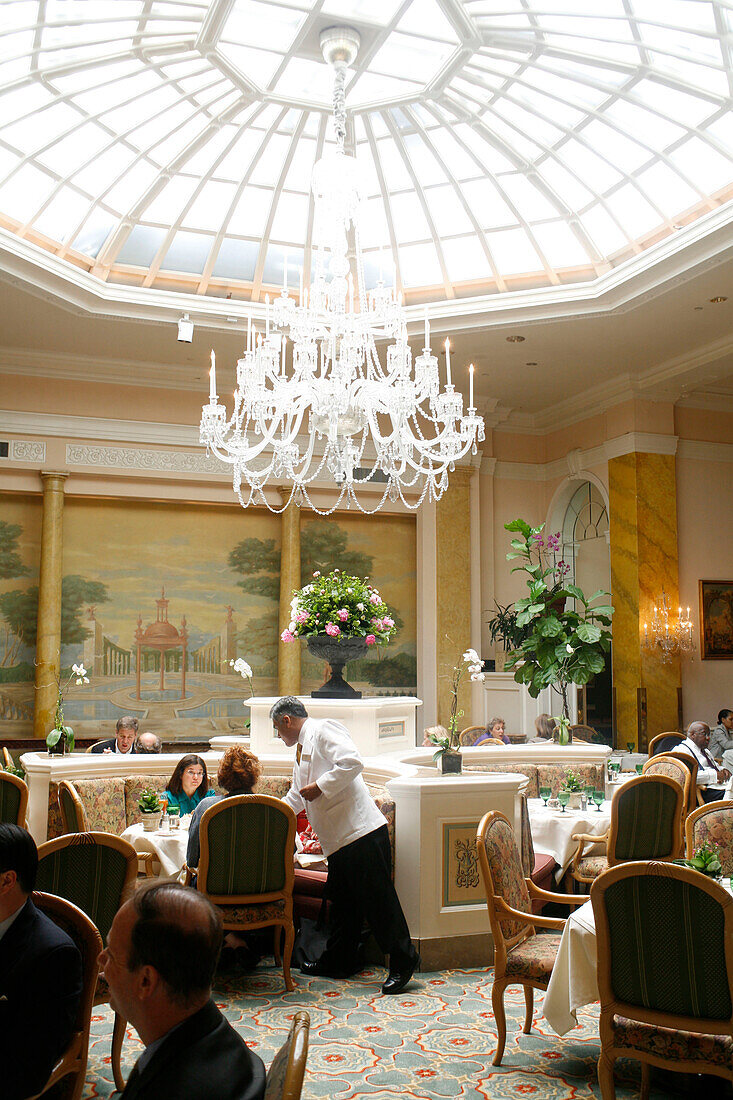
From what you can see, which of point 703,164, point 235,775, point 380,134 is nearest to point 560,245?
point 703,164

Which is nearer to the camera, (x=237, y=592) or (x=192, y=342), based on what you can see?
(x=192, y=342)

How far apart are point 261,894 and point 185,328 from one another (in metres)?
7.74

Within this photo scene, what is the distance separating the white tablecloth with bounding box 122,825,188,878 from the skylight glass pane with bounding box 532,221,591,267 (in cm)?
789

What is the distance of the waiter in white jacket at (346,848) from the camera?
5.23m

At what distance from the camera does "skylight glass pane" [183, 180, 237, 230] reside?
1036 cm

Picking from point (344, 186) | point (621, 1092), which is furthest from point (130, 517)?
point (621, 1092)

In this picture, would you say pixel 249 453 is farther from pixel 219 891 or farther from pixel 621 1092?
pixel 621 1092

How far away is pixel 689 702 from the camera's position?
13.1m

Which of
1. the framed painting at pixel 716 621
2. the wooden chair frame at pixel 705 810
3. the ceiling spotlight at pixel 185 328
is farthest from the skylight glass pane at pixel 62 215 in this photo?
the framed painting at pixel 716 621

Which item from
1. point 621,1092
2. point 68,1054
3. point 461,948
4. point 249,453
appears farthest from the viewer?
point 249,453

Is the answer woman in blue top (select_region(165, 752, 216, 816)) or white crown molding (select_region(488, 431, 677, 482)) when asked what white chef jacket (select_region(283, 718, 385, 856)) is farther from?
white crown molding (select_region(488, 431, 677, 482))

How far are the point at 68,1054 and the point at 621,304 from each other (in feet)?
32.1

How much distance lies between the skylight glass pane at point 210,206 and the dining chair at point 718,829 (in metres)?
8.16

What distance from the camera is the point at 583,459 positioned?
1431 centimetres
